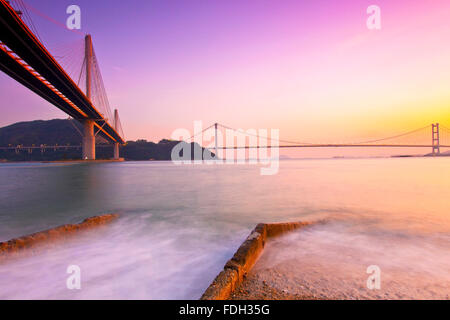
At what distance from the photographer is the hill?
66.2m

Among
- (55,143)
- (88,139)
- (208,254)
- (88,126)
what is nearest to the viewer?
(208,254)

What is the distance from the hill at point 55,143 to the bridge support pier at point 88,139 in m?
29.8

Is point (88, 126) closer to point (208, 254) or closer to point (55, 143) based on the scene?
point (208, 254)

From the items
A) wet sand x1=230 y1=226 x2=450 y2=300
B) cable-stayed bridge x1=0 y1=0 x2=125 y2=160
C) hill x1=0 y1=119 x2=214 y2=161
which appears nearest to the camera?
wet sand x1=230 y1=226 x2=450 y2=300

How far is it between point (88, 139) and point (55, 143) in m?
49.9

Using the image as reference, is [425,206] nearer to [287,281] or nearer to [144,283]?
[287,281]

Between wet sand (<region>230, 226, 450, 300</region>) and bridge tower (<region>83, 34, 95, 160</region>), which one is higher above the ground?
bridge tower (<region>83, 34, 95, 160</region>)

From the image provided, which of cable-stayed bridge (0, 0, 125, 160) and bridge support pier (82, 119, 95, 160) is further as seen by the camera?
bridge support pier (82, 119, 95, 160)

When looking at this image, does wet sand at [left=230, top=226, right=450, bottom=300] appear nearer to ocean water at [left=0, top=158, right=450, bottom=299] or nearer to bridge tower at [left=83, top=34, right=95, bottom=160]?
ocean water at [left=0, top=158, right=450, bottom=299]

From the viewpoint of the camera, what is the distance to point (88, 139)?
3634cm

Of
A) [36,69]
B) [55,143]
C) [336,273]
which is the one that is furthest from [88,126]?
[55,143]

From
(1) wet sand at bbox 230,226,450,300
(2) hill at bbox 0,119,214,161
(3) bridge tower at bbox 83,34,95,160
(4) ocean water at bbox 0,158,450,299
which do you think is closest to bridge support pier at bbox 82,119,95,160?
(3) bridge tower at bbox 83,34,95,160

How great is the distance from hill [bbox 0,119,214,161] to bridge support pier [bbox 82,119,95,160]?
29.8 meters
